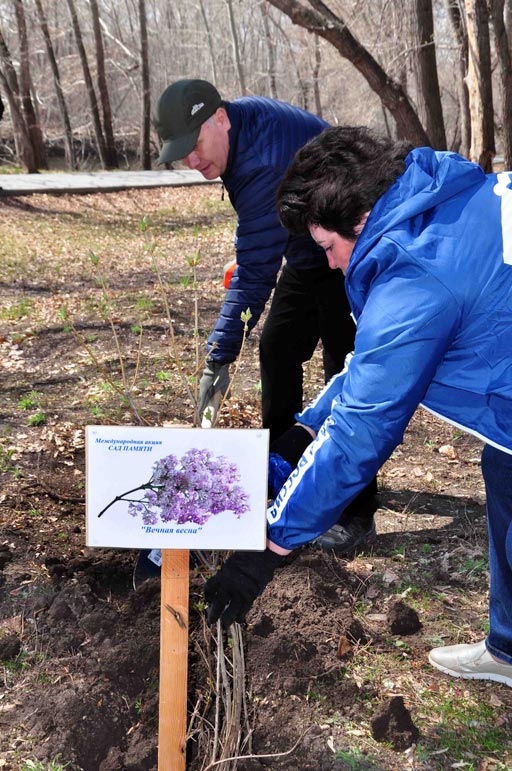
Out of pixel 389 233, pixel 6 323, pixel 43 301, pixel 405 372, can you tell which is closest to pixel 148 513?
pixel 405 372

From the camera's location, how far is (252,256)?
3.17 meters

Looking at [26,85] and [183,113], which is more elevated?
[26,85]

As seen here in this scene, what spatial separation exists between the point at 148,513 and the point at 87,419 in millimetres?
2944

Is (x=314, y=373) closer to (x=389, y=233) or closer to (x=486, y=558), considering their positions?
(x=486, y=558)

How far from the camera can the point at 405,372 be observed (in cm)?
175

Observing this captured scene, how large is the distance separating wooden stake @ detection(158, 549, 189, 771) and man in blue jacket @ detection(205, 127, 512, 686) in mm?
88

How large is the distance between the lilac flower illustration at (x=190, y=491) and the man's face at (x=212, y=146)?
1.50m

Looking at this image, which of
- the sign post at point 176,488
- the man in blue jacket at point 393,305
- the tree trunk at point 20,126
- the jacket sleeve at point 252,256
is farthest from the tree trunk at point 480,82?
the tree trunk at point 20,126

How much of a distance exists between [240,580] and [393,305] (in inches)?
33.2

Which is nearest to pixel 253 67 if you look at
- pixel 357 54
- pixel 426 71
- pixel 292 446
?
pixel 426 71

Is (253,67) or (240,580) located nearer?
(240,580)

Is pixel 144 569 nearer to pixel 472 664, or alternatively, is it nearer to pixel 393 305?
pixel 472 664

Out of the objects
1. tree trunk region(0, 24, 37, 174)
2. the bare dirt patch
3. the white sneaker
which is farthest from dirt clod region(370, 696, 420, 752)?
tree trunk region(0, 24, 37, 174)

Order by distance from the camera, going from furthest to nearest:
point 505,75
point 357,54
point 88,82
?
point 88,82 → point 505,75 → point 357,54
